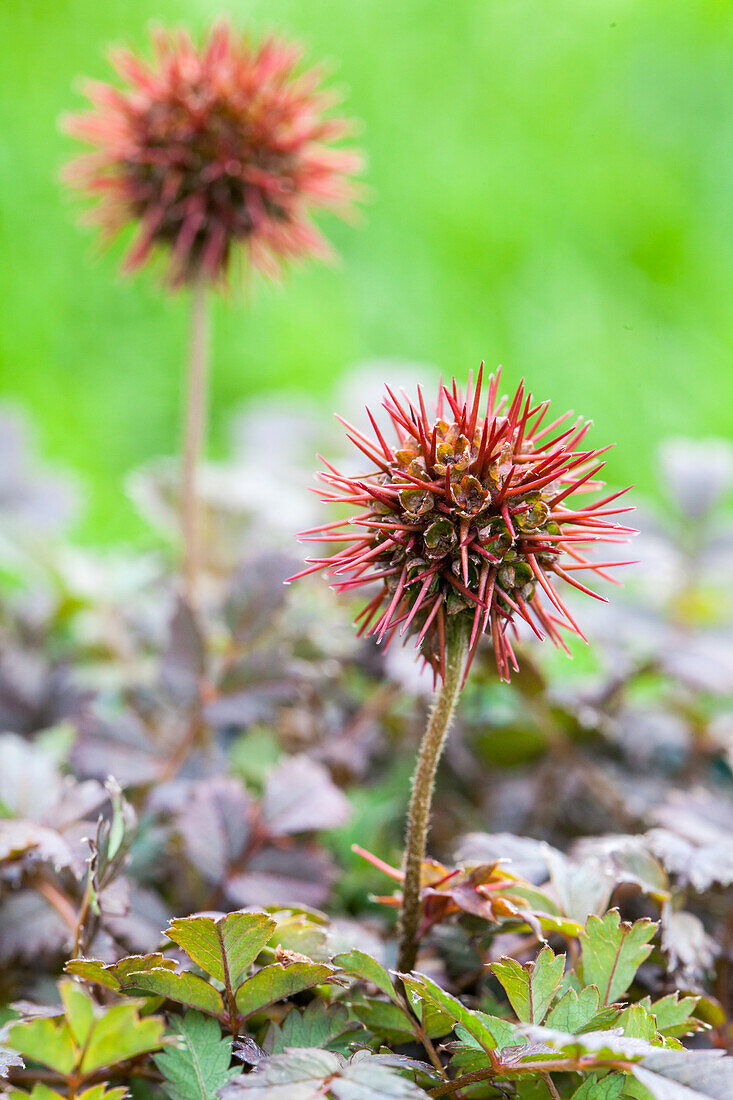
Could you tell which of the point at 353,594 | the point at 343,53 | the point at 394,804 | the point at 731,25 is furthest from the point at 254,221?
the point at 731,25

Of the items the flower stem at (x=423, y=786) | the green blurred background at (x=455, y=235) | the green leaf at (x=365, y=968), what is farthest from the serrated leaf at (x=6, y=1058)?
the green blurred background at (x=455, y=235)

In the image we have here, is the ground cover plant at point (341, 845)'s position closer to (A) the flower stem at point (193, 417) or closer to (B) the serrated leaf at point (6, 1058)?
(B) the serrated leaf at point (6, 1058)

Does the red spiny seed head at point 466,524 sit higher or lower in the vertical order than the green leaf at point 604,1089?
higher

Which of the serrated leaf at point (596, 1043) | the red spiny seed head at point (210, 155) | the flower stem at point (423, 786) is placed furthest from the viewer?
the red spiny seed head at point (210, 155)

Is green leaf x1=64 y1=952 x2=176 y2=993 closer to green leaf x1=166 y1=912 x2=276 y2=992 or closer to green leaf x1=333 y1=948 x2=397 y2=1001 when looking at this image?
green leaf x1=166 y1=912 x2=276 y2=992

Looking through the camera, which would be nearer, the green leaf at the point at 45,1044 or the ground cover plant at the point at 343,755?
the green leaf at the point at 45,1044

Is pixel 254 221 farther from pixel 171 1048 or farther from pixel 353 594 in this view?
pixel 171 1048

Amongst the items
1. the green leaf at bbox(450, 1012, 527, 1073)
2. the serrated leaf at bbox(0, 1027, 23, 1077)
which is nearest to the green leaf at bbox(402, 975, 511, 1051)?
the green leaf at bbox(450, 1012, 527, 1073)

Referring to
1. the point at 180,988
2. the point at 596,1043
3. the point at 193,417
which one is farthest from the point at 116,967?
the point at 193,417
